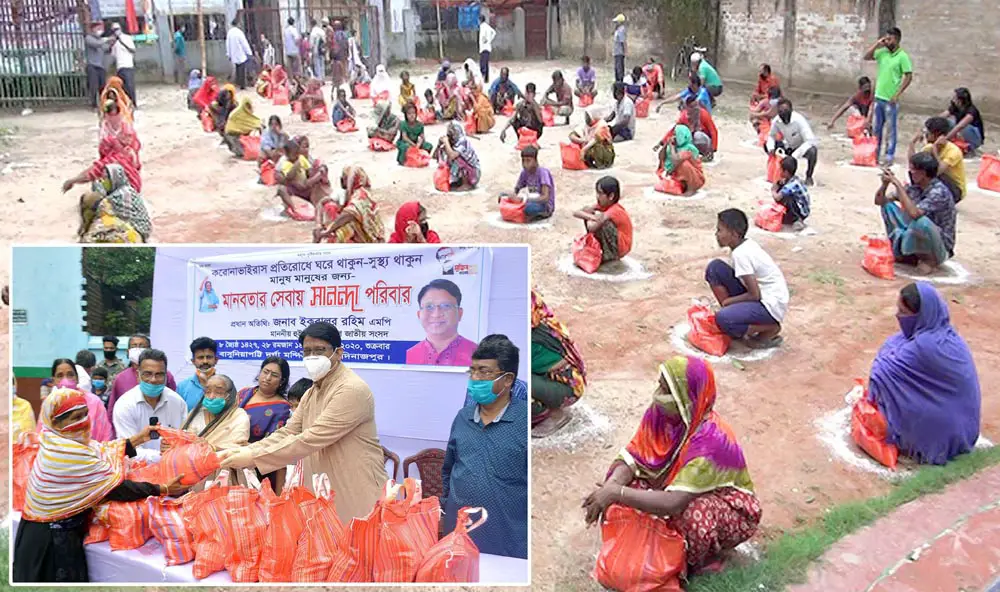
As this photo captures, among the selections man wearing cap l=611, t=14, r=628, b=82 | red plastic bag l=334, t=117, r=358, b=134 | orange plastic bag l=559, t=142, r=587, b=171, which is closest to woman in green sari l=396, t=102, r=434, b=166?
orange plastic bag l=559, t=142, r=587, b=171

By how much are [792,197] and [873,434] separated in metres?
4.28

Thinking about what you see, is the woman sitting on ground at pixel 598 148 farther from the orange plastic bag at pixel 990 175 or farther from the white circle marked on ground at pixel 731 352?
the white circle marked on ground at pixel 731 352

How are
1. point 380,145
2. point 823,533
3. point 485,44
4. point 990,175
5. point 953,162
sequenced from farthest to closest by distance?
1. point 485,44
2. point 380,145
3. point 990,175
4. point 953,162
5. point 823,533

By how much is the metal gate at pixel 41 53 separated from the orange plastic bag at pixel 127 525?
15.8 meters

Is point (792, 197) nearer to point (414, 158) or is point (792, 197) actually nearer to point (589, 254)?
point (589, 254)

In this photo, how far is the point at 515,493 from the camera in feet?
9.89

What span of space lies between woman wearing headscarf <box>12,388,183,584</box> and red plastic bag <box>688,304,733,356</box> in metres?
3.97

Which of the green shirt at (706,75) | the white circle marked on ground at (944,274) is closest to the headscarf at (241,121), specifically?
the green shirt at (706,75)

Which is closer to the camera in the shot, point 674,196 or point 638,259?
point 638,259

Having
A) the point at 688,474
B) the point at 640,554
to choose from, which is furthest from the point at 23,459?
the point at 688,474

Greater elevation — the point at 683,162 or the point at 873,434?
the point at 683,162

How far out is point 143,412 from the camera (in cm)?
314

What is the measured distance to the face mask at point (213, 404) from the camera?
3.03 meters

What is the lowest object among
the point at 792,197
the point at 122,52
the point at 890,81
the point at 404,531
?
the point at 404,531
